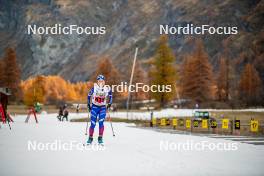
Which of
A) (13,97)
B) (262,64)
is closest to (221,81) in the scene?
(13,97)

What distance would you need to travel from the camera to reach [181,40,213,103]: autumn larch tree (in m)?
76.1

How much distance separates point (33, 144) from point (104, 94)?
2771mm

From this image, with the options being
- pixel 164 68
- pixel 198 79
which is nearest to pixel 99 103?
pixel 164 68

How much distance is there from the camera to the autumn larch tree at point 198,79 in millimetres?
76056
